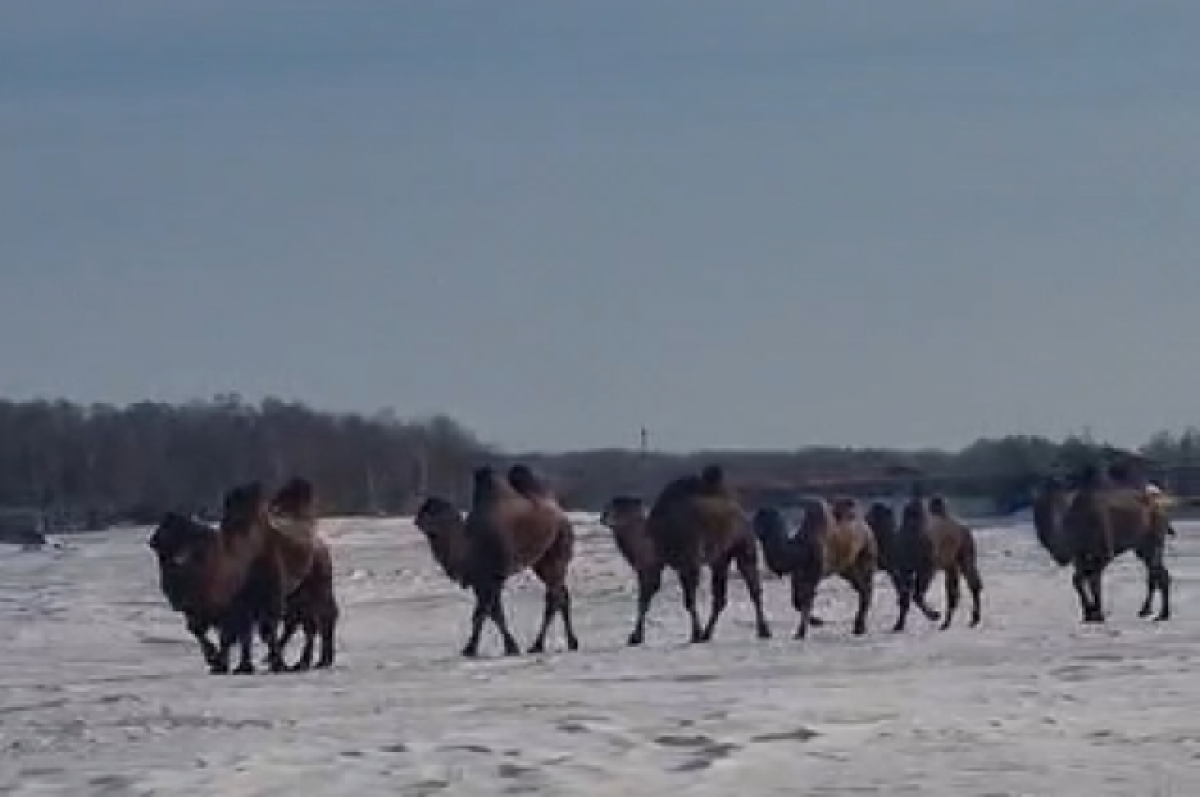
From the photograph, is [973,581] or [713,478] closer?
[713,478]

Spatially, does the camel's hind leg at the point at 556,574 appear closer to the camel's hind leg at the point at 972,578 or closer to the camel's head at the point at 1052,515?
the camel's hind leg at the point at 972,578

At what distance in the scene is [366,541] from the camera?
67.5m

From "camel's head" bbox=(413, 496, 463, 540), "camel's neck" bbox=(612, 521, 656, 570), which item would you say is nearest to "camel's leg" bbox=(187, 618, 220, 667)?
"camel's head" bbox=(413, 496, 463, 540)

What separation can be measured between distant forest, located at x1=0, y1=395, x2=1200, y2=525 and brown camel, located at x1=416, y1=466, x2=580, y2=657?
70.4 m

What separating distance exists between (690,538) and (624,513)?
1.28 m

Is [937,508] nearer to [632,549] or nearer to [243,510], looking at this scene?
[632,549]

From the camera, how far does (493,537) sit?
35.0m

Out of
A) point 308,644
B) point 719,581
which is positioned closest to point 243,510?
point 308,644

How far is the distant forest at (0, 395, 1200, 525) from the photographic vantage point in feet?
→ 399

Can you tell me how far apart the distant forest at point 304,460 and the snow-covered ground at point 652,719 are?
7414 centimetres

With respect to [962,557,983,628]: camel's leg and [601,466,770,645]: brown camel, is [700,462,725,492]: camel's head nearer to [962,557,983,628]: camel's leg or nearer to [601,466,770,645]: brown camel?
[601,466,770,645]: brown camel

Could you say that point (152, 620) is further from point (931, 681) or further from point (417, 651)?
point (931, 681)

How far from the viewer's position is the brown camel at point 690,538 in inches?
1468

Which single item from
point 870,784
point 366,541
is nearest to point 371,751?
point 870,784
